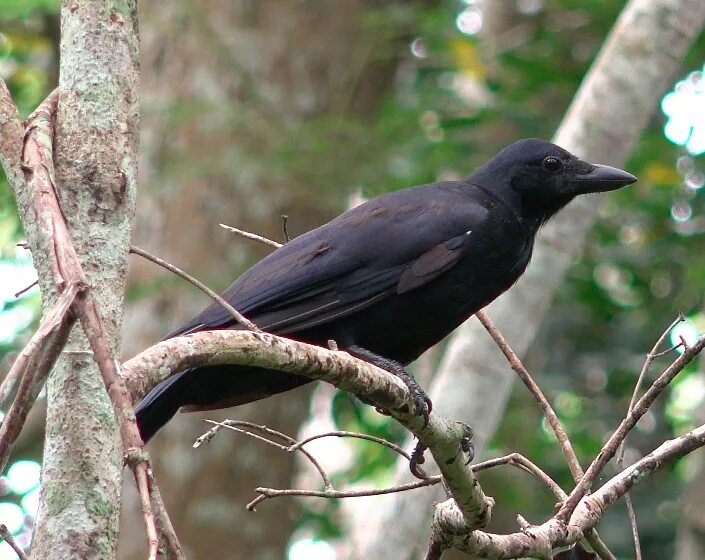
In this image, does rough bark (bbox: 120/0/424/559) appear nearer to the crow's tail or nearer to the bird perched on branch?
the bird perched on branch

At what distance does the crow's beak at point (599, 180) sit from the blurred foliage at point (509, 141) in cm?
122

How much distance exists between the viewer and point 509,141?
679 cm

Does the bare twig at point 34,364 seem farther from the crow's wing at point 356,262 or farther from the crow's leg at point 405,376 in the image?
the crow's wing at point 356,262

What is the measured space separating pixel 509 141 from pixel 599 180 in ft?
8.09

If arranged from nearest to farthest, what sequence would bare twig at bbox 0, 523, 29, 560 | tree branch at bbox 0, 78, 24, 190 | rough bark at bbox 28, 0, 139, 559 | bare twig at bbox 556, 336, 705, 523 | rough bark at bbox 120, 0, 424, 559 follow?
bare twig at bbox 0, 523, 29, 560 < rough bark at bbox 28, 0, 139, 559 < tree branch at bbox 0, 78, 24, 190 < bare twig at bbox 556, 336, 705, 523 < rough bark at bbox 120, 0, 424, 559

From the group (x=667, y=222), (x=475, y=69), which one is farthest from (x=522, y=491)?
(x=475, y=69)

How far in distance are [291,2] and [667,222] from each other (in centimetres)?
270

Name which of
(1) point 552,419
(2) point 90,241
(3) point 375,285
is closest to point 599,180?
(3) point 375,285

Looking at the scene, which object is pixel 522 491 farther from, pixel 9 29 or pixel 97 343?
pixel 97 343

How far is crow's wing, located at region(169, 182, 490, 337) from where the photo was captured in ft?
11.8

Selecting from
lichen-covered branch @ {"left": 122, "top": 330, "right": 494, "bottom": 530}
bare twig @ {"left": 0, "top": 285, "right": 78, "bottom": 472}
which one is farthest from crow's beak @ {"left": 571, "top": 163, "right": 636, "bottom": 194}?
bare twig @ {"left": 0, "top": 285, "right": 78, "bottom": 472}

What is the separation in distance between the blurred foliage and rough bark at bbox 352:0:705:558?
5.8 inches

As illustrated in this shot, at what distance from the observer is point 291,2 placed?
281 inches

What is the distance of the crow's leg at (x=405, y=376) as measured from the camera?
2871mm
